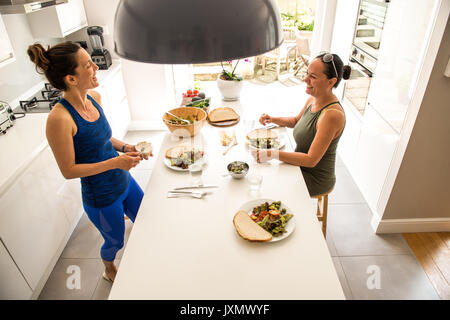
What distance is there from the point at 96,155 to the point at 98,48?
2.16 metres

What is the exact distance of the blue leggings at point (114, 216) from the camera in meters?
1.76

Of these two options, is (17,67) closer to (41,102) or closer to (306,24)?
(41,102)

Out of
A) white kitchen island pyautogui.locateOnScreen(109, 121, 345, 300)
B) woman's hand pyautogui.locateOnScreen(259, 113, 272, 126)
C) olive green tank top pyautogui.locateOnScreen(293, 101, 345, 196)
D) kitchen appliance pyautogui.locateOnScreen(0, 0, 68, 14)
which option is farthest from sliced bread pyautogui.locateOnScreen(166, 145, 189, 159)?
kitchen appliance pyautogui.locateOnScreen(0, 0, 68, 14)

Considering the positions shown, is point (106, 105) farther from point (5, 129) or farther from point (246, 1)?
point (246, 1)

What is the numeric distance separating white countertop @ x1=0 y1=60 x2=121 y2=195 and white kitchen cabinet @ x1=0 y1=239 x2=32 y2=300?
0.38 metres

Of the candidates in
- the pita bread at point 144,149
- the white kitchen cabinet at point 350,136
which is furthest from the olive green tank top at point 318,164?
the white kitchen cabinet at point 350,136

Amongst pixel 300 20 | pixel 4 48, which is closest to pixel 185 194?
pixel 4 48

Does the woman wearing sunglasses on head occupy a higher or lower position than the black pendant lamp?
lower

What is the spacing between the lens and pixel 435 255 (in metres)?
2.29

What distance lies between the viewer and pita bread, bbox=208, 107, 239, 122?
2.27 meters

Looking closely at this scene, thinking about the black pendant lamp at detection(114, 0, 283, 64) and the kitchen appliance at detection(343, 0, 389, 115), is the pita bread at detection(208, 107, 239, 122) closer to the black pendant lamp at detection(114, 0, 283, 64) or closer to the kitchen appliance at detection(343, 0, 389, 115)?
the kitchen appliance at detection(343, 0, 389, 115)

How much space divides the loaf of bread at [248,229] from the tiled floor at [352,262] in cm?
106

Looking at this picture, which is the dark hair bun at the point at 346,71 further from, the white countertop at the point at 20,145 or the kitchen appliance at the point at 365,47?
the white countertop at the point at 20,145
